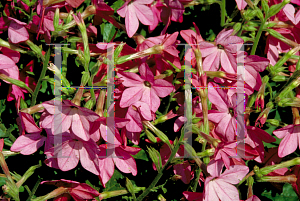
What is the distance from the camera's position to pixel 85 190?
2.62 ft

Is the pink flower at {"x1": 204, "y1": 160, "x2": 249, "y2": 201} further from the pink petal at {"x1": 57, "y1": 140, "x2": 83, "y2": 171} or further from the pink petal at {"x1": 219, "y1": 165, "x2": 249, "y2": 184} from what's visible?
the pink petal at {"x1": 57, "y1": 140, "x2": 83, "y2": 171}

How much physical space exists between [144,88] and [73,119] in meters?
0.21

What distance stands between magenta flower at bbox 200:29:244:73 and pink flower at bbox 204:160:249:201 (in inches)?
10.9

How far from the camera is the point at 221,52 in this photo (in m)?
0.85

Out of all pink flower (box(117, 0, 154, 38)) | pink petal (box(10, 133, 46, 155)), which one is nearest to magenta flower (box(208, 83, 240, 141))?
pink flower (box(117, 0, 154, 38))

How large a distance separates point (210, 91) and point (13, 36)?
0.57 m

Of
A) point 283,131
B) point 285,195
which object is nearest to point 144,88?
point 283,131

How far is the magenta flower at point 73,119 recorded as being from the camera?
688mm

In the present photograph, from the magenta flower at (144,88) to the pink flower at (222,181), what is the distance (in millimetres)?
215

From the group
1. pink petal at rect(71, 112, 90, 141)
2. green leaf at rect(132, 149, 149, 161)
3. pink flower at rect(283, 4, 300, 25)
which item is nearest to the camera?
pink petal at rect(71, 112, 90, 141)

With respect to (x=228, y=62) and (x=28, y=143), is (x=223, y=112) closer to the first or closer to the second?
(x=228, y=62)

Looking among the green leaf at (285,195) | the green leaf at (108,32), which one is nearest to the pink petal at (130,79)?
the green leaf at (108,32)

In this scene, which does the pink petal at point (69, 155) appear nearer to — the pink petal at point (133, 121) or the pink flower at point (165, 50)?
the pink petal at point (133, 121)

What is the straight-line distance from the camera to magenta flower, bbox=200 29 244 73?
2.69ft
